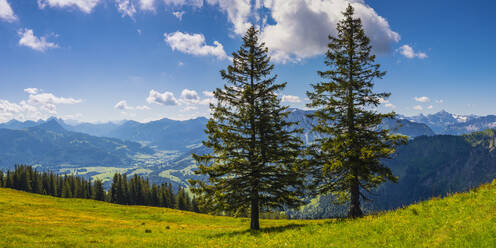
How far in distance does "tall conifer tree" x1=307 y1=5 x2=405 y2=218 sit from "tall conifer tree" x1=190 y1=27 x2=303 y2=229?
2.21 meters

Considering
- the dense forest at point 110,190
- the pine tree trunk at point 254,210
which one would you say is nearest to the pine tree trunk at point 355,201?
the pine tree trunk at point 254,210

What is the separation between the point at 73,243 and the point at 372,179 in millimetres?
21110

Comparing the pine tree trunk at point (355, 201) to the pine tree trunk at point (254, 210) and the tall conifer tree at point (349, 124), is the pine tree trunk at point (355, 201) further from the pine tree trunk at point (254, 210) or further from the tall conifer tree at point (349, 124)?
the pine tree trunk at point (254, 210)

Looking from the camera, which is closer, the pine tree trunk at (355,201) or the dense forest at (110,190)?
the pine tree trunk at (355,201)

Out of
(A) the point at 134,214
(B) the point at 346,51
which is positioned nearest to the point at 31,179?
(A) the point at 134,214

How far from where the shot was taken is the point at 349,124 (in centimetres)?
1867

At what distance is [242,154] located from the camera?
19.7m

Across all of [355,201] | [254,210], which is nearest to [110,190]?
[254,210]

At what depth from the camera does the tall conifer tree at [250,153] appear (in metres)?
18.7

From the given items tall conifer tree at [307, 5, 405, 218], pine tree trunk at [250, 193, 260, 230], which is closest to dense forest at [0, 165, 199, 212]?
pine tree trunk at [250, 193, 260, 230]

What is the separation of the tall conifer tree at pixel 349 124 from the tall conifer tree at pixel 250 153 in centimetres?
221

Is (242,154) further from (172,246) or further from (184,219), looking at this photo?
(184,219)

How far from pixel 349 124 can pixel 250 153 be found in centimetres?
802

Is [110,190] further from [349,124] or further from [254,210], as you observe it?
[349,124]
